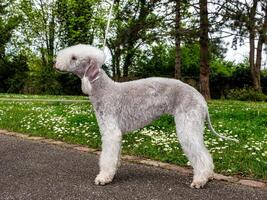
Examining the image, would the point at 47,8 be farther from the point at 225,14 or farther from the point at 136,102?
the point at 136,102

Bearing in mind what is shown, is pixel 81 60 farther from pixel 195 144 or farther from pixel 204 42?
pixel 204 42

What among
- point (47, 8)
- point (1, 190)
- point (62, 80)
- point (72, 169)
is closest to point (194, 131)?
point (72, 169)

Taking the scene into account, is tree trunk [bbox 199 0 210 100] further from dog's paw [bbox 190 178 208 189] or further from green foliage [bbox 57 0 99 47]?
green foliage [bbox 57 0 99 47]

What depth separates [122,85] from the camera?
6246 mm

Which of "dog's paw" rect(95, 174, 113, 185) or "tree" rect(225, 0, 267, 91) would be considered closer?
"dog's paw" rect(95, 174, 113, 185)

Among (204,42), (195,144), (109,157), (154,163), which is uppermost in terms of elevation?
(204,42)

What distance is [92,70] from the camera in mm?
5945

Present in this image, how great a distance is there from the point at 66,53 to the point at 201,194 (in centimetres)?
251

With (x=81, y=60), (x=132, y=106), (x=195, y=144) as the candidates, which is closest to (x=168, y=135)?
(x=132, y=106)

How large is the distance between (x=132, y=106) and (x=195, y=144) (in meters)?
1.00

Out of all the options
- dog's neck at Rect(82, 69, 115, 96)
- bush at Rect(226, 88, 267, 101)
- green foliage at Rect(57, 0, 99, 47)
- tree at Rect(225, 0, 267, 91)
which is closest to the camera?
dog's neck at Rect(82, 69, 115, 96)

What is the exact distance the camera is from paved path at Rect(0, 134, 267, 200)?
18.0 feet

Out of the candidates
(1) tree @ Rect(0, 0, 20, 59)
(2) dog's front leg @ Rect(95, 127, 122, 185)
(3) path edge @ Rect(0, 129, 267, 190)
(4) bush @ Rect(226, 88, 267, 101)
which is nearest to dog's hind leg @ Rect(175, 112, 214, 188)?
(3) path edge @ Rect(0, 129, 267, 190)

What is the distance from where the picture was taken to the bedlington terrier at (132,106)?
5828 mm
